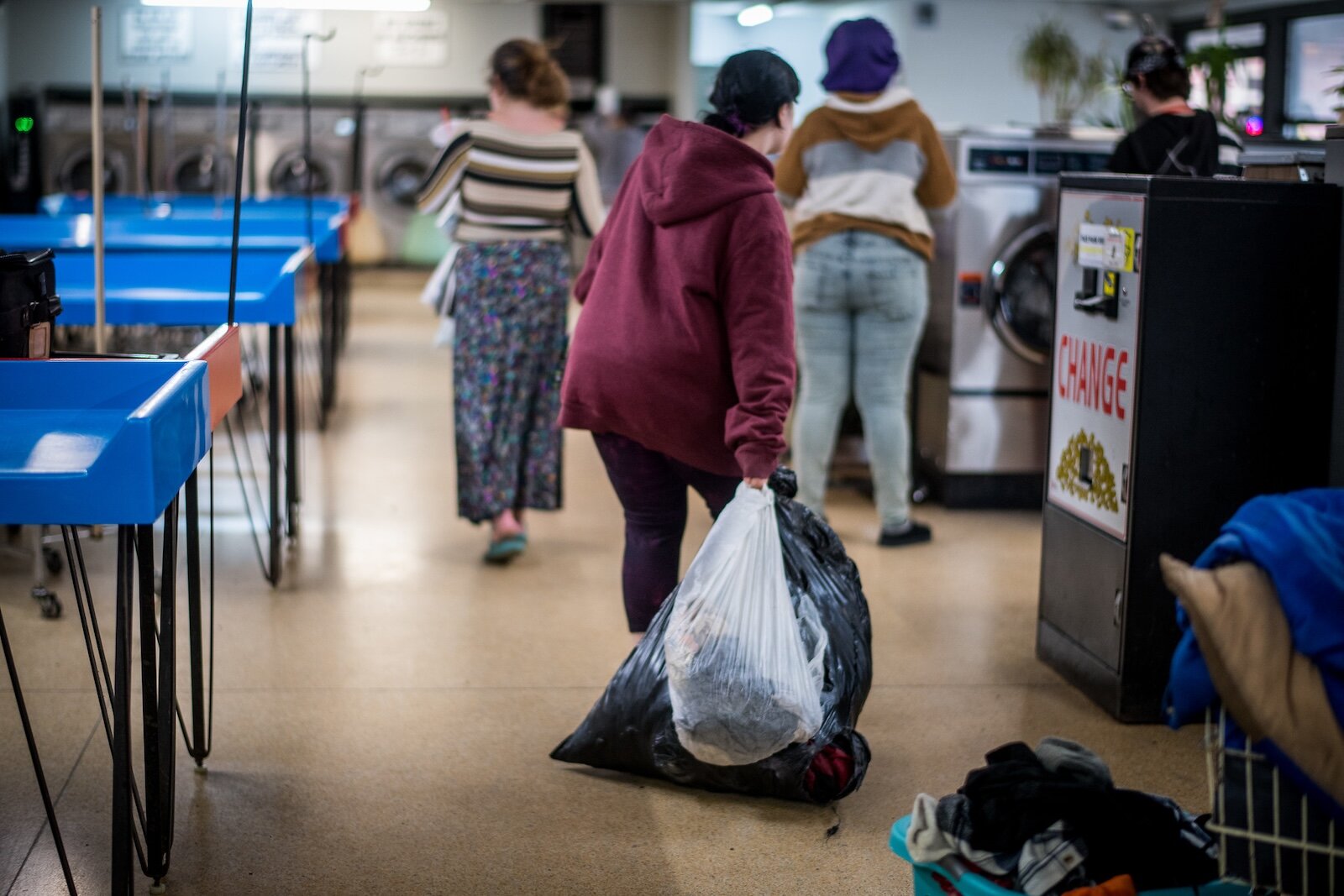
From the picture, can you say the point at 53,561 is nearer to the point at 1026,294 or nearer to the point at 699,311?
the point at 699,311

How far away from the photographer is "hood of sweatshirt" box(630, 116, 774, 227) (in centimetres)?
258

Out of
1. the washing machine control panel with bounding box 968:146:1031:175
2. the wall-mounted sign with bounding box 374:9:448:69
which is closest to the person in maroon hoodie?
the washing machine control panel with bounding box 968:146:1031:175

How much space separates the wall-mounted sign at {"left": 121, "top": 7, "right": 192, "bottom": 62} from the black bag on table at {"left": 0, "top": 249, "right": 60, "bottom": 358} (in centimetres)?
1173

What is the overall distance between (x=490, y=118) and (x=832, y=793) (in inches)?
91.0

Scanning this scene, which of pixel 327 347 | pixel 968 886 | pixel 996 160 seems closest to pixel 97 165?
pixel 968 886

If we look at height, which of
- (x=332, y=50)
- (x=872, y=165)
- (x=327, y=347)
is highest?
(x=332, y=50)

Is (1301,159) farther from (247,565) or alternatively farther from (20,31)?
(20,31)

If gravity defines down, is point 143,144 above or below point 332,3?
above

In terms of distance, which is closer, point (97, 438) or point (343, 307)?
point (97, 438)

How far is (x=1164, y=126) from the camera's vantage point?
3.90 metres

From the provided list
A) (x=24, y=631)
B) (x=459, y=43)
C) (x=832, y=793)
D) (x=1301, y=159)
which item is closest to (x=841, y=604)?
(x=832, y=793)

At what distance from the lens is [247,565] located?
13.8 feet

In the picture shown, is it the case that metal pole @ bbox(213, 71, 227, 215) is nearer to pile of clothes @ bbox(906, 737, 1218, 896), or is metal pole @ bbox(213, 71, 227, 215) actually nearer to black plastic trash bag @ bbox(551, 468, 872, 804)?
black plastic trash bag @ bbox(551, 468, 872, 804)

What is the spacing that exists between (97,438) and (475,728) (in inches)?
45.9
